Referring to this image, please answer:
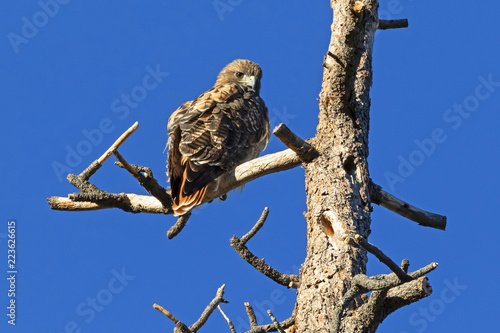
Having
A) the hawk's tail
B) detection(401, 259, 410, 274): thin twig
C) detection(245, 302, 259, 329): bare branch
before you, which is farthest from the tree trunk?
the hawk's tail

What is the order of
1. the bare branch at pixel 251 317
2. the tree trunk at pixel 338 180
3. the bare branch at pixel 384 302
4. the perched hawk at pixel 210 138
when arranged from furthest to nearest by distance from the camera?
1. the perched hawk at pixel 210 138
2. the bare branch at pixel 251 317
3. the tree trunk at pixel 338 180
4. the bare branch at pixel 384 302

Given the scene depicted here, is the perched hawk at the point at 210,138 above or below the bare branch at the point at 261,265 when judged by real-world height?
above

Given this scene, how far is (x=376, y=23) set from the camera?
5.00 meters

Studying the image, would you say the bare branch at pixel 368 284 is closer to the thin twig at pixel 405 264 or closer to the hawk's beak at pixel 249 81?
the thin twig at pixel 405 264

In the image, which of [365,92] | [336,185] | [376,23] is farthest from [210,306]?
[376,23]

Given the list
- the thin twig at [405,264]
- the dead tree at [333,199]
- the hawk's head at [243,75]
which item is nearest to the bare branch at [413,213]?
the dead tree at [333,199]

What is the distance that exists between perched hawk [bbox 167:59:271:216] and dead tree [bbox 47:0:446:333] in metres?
0.18

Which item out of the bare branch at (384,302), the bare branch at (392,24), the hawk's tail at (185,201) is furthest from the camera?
the bare branch at (392,24)

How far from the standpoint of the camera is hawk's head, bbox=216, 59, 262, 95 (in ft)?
→ 22.5

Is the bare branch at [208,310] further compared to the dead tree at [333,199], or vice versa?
the bare branch at [208,310]

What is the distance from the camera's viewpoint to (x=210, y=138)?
510cm

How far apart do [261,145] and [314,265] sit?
2066 mm

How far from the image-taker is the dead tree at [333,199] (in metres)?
3.55

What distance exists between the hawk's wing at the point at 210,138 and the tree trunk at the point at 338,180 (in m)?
0.89
